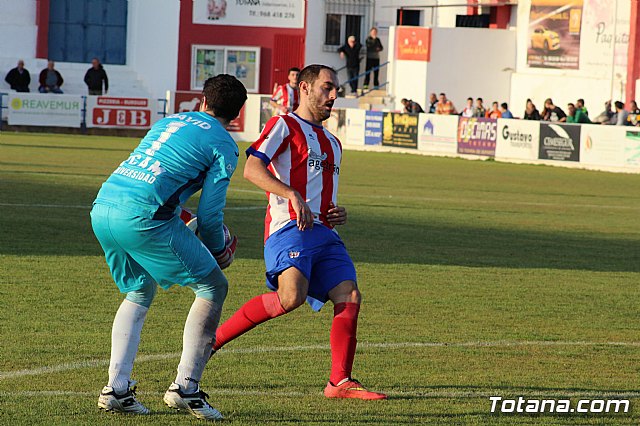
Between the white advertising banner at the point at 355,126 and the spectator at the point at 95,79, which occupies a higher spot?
the spectator at the point at 95,79

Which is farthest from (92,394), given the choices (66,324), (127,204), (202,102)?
(66,324)

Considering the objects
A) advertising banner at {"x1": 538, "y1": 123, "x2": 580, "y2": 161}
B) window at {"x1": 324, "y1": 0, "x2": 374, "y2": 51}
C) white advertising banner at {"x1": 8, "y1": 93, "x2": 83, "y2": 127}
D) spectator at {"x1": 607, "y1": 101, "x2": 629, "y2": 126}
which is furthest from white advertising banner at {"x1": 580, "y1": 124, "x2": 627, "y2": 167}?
window at {"x1": 324, "y1": 0, "x2": 374, "y2": 51}

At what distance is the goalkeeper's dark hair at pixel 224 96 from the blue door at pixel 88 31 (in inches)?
1812

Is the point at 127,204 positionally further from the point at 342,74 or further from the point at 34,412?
the point at 342,74

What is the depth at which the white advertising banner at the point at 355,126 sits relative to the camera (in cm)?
3862

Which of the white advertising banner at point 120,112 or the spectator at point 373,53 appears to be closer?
the white advertising banner at point 120,112

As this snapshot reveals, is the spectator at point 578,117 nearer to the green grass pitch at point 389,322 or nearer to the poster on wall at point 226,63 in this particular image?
the green grass pitch at point 389,322

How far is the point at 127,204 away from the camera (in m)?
6.25

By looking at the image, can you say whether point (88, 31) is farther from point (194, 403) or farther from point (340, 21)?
point (194, 403)

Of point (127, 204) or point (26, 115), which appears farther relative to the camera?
point (26, 115)

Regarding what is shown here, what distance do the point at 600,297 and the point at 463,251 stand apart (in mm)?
3332

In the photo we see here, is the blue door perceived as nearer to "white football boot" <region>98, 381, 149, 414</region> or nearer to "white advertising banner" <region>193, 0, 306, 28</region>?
"white advertising banner" <region>193, 0, 306, 28</region>

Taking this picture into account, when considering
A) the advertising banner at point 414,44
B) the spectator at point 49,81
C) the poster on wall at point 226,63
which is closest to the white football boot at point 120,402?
the spectator at point 49,81

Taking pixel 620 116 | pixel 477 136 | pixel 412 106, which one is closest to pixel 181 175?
pixel 620 116
